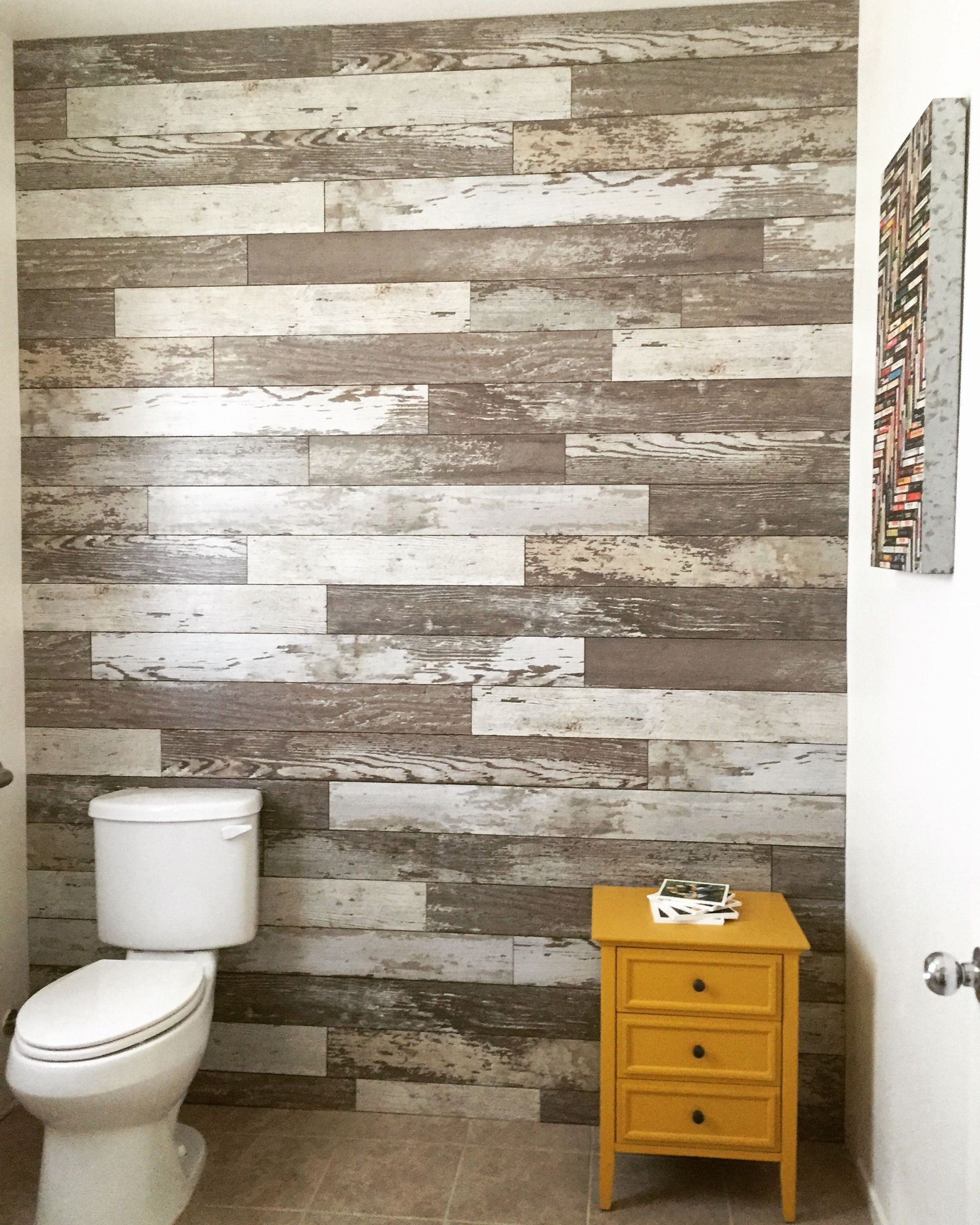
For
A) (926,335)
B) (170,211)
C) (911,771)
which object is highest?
(170,211)

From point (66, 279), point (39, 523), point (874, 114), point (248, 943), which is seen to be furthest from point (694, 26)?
point (248, 943)

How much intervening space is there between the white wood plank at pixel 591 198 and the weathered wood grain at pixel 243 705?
3.73 ft

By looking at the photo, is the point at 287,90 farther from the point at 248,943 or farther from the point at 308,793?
the point at 248,943

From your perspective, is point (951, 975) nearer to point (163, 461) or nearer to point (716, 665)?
point (716, 665)

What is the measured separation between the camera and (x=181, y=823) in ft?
8.21

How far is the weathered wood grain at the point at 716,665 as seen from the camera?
2.51 metres

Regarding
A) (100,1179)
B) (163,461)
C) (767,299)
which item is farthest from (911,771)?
(163,461)

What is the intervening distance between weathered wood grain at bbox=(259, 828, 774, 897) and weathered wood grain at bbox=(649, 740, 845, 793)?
13 centimetres

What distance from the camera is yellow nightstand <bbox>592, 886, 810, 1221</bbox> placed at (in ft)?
7.23

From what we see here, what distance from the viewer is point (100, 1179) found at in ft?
6.84

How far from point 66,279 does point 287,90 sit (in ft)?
2.38

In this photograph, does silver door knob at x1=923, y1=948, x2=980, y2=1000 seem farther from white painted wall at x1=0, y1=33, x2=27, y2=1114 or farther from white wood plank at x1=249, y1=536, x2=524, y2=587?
white painted wall at x1=0, y1=33, x2=27, y2=1114

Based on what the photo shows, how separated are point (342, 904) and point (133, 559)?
102cm

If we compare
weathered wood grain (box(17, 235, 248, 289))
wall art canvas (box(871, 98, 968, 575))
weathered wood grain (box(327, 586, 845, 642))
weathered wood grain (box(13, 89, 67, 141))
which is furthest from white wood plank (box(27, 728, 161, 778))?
wall art canvas (box(871, 98, 968, 575))
